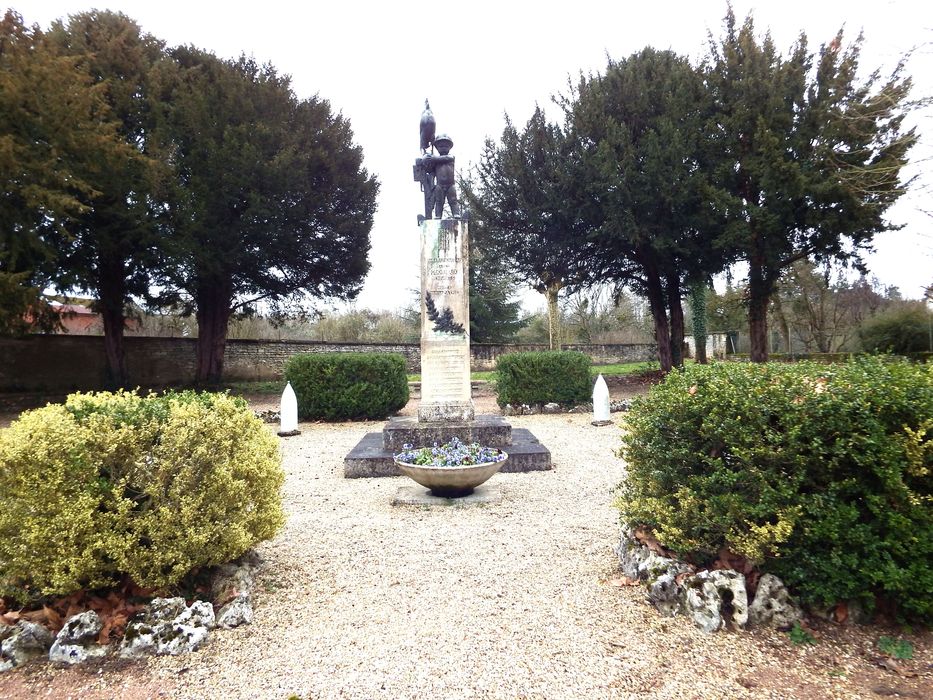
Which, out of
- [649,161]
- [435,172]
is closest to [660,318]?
[649,161]

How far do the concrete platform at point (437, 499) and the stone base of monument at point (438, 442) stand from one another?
3.80ft

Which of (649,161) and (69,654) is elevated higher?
(649,161)

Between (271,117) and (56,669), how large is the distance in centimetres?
1878

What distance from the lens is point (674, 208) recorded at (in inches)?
613

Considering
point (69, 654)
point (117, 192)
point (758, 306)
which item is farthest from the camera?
point (758, 306)

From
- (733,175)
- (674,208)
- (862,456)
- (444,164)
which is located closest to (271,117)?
(444,164)

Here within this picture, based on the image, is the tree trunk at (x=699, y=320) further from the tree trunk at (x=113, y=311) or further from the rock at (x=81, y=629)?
the rock at (x=81, y=629)

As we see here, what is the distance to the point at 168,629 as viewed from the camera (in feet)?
8.86

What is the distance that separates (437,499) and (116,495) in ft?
11.0

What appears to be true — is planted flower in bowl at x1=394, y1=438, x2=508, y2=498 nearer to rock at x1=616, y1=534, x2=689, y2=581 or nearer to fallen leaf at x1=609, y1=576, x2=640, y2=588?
rock at x1=616, y1=534, x2=689, y2=581

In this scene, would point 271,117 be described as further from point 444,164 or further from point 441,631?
point 441,631

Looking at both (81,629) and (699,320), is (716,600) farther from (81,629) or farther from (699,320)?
(699,320)

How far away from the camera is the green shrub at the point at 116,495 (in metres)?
2.68

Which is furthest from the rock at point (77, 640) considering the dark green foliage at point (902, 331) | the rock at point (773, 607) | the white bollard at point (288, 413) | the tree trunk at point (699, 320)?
the dark green foliage at point (902, 331)
